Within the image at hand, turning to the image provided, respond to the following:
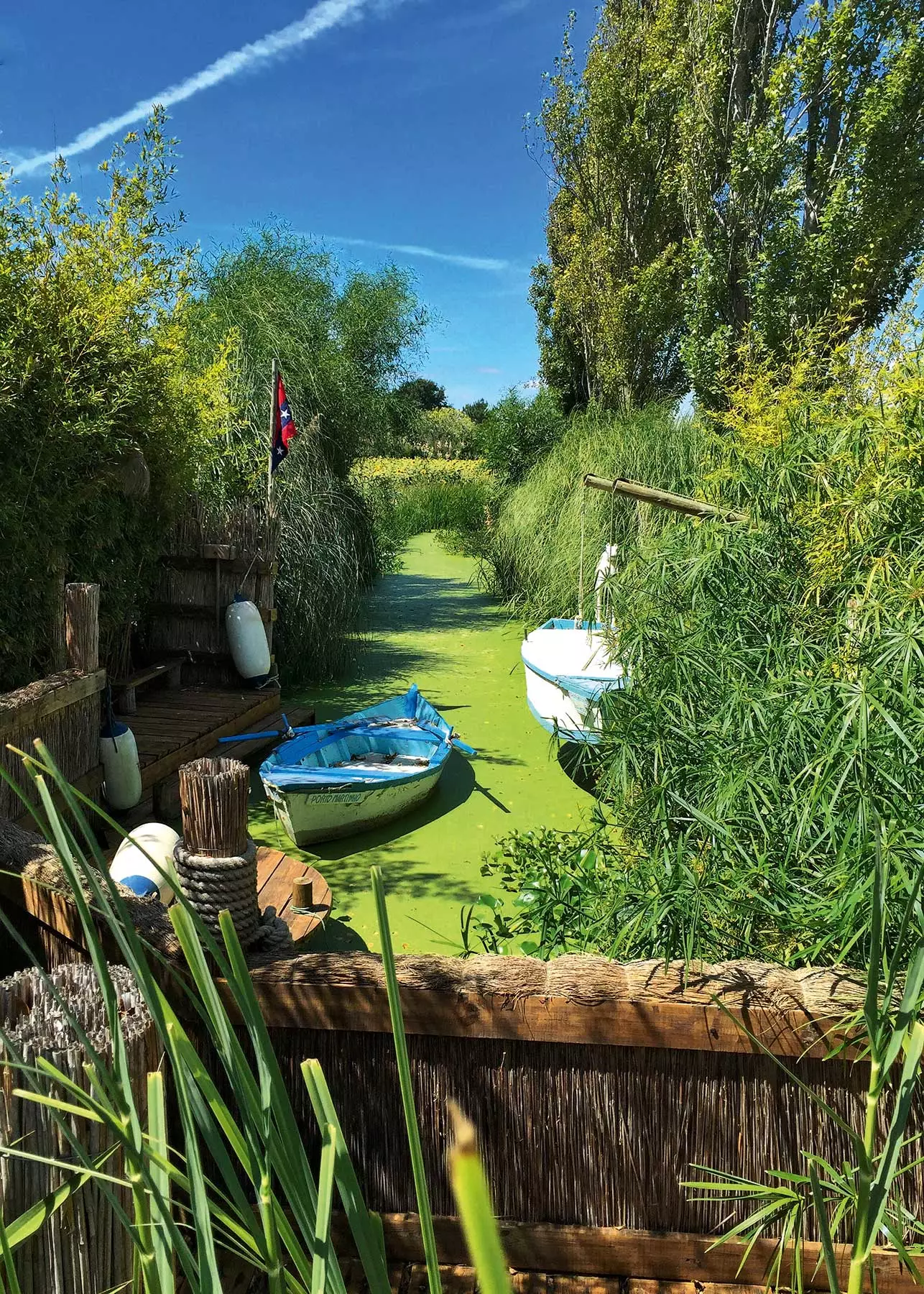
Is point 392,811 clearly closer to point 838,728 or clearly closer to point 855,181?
point 838,728

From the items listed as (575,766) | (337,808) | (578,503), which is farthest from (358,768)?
(578,503)

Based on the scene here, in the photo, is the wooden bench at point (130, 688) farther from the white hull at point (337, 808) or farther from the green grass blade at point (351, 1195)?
the green grass blade at point (351, 1195)

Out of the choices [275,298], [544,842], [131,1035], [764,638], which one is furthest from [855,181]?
[131,1035]

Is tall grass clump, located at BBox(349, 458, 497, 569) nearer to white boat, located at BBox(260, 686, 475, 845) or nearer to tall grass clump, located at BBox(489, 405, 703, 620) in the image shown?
tall grass clump, located at BBox(489, 405, 703, 620)

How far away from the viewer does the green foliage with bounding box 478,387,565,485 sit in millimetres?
16391

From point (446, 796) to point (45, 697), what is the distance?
9.90 ft

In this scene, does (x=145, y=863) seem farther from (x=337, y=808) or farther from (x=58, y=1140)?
(x=58, y=1140)

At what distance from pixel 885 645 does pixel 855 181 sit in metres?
8.73

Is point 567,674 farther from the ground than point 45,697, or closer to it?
closer to it

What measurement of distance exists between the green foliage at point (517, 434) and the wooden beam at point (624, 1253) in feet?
49.0

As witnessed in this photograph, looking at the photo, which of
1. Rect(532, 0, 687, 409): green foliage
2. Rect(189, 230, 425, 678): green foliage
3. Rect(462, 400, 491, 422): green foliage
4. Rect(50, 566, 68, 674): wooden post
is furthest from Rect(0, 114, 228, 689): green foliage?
Rect(462, 400, 491, 422): green foliage

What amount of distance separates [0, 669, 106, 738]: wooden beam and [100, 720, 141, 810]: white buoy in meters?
0.40

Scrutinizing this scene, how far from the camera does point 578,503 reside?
10.3 m

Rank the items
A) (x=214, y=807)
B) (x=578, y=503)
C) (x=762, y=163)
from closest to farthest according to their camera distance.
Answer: (x=214, y=807), (x=762, y=163), (x=578, y=503)
